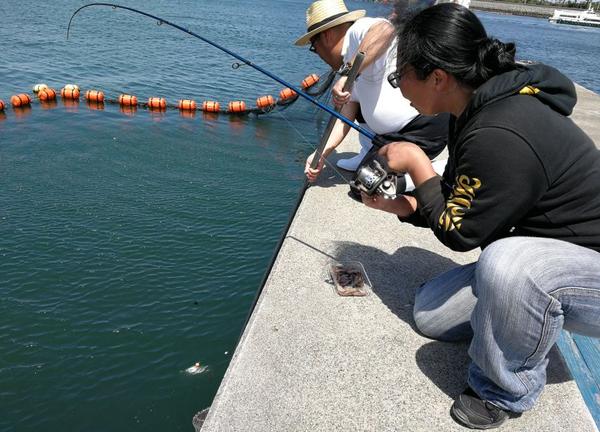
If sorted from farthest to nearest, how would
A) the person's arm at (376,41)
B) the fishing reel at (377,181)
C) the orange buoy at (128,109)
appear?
1. the orange buoy at (128,109)
2. the person's arm at (376,41)
3. the fishing reel at (377,181)

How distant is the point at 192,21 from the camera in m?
27.3

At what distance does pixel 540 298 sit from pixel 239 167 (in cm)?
671

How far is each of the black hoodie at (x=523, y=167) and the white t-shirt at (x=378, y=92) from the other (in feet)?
6.07

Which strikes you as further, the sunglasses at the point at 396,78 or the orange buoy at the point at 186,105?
the orange buoy at the point at 186,105

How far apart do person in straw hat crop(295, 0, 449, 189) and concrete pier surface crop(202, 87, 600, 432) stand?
110cm

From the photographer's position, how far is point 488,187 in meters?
1.96

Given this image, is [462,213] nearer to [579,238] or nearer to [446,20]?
[579,238]

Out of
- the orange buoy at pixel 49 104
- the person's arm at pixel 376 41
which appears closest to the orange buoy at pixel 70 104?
the orange buoy at pixel 49 104

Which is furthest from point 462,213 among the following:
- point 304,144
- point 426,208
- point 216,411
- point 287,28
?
point 287,28

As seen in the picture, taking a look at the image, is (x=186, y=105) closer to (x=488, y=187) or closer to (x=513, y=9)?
(x=488, y=187)

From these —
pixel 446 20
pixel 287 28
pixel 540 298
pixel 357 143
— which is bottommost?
pixel 287 28

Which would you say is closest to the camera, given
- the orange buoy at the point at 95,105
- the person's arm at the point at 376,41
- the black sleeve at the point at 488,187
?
the black sleeve at the point at 488,187

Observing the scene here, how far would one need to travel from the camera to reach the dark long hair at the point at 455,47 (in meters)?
2.02

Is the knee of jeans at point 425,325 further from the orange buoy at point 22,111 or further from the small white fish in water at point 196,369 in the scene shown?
the orange buoy at point 22,111
